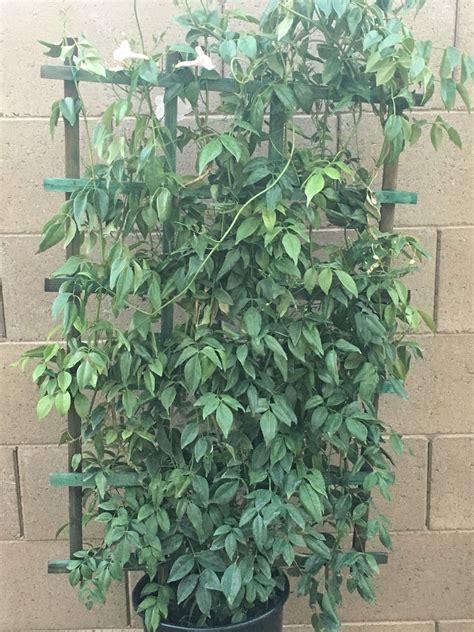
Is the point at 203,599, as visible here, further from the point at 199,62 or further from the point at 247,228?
the point at 199,62

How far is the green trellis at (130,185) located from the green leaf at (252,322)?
20cm

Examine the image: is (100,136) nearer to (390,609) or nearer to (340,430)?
(340,430)

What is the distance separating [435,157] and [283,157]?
558 millimetres


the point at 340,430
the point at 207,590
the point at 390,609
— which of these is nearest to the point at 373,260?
the point at 340,430

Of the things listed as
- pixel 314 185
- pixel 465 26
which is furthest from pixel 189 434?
pixel 465 26

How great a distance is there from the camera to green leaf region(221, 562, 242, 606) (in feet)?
4.42

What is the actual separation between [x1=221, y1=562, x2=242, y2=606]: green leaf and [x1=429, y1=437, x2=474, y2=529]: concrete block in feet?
2.38

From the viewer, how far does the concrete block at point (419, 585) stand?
189 centimetres

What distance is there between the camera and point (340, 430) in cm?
141

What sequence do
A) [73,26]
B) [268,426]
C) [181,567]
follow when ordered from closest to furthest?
[268,426] < [181,567] < [73,26]

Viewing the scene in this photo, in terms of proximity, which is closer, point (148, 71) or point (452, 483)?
point (148, 71)

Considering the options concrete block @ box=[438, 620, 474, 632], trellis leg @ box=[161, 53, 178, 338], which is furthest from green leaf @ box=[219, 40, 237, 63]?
concrete block @ box=[438, 620, 474, 632]

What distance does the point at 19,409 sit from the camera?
179 cm

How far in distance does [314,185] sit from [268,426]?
0.47 metres
